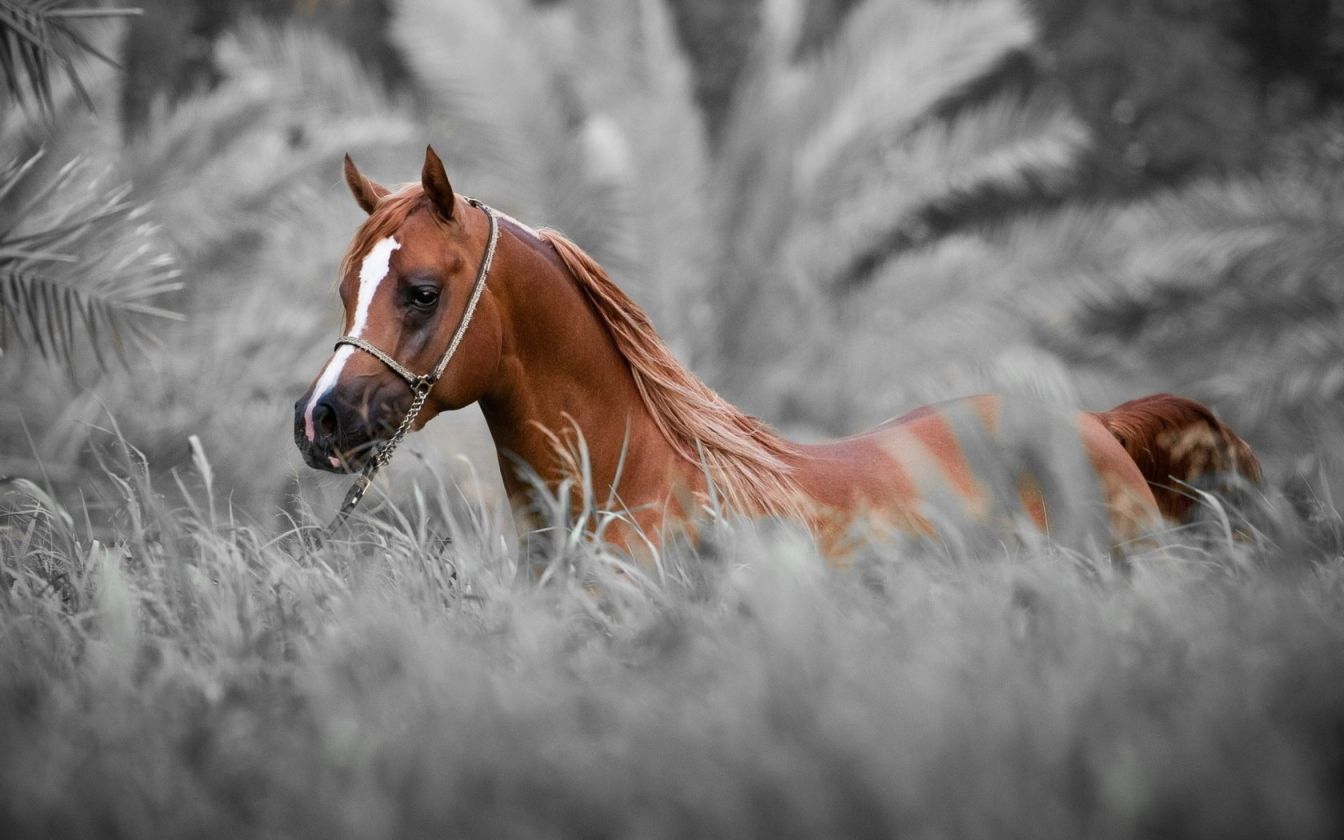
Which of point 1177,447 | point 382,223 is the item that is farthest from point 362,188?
point 1177,447

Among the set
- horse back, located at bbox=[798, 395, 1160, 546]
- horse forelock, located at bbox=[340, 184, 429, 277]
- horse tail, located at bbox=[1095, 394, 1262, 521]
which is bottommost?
horse tail, located at bbox=[1095, 394, 1262, 521]

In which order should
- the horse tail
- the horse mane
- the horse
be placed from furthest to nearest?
the horse tail
the horse mane
the horse

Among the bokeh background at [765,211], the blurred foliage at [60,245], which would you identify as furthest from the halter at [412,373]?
the bokeh background at [765,211]

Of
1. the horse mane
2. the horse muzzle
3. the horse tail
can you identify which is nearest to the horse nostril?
the horse muzzle

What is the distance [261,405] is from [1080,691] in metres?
6.26

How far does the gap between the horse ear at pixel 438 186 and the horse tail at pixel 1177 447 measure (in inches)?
90.2

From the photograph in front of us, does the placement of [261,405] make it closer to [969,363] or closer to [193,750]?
[969,363]

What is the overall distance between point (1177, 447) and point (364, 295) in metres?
2.72

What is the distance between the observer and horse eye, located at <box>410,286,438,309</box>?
3223 millimetres

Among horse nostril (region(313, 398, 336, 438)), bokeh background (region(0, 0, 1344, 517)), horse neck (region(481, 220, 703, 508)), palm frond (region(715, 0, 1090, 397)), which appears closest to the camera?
horse nostril (region(313, 398, 336, 438))

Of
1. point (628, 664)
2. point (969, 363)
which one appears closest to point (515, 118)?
point (969, 363)

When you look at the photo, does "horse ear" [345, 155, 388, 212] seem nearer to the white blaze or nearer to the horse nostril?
the white blaze

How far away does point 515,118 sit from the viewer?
8.96 m

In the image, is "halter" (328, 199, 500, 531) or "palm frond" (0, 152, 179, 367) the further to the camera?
"palm frond" (0, 152, 179, 367)
